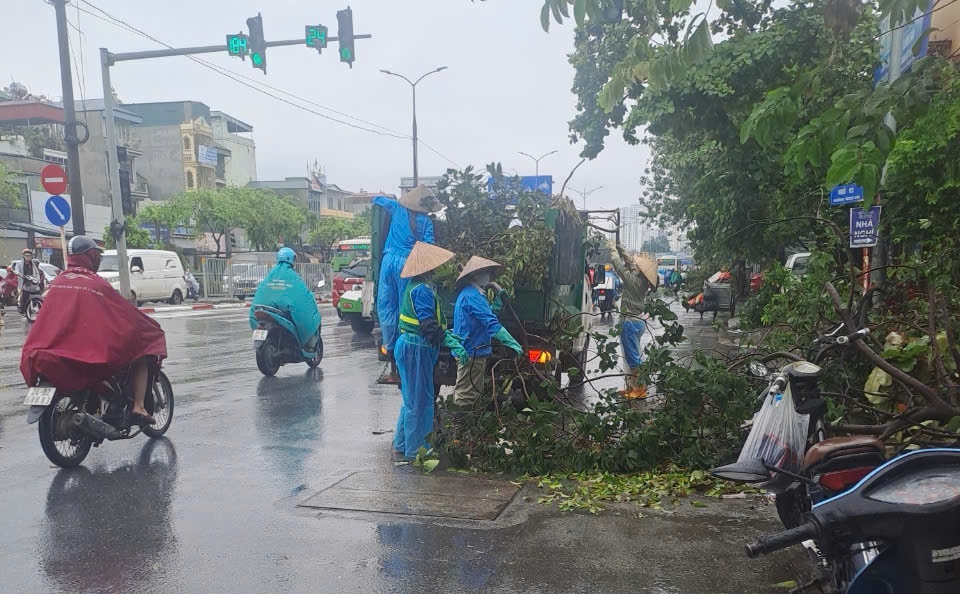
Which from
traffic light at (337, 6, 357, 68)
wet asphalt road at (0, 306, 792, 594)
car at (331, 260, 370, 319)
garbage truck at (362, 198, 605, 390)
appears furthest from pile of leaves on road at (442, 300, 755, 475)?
car at (331, 260, 370, 319)

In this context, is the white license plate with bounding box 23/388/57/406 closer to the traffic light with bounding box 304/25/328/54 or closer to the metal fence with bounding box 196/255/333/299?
the traffic light with bounding box 304/25/328/54

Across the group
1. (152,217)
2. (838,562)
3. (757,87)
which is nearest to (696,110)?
(757,87)

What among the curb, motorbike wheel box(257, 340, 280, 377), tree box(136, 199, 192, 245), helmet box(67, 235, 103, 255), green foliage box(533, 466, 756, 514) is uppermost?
tree box(136, 199, 192, 245)

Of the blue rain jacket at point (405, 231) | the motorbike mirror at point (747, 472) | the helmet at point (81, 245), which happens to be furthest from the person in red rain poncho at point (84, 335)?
the motorbike mirror at point (747, 472)

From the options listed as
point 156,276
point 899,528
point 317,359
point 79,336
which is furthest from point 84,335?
point 156,276

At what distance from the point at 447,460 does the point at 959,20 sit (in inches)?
355

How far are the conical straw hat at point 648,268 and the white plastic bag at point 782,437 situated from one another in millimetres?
5038

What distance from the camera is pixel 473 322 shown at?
5.93 m

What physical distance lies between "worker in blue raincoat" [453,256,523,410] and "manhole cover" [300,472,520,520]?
84 cm

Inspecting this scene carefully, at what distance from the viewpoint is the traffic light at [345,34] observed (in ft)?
47.3

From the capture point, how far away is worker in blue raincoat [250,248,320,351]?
10117 mm

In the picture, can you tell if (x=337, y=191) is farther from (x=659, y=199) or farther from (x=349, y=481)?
(x=349, y=481)

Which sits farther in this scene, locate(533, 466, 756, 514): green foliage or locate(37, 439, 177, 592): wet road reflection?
locate(533, 466, 756, 514): green foliage

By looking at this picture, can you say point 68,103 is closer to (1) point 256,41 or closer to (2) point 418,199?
(1) point 256,41
